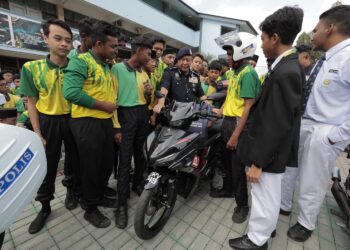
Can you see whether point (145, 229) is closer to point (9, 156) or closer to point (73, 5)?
point (9, 156)

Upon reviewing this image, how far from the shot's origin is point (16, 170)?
0.97 metres

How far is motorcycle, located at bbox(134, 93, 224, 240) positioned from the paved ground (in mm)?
193

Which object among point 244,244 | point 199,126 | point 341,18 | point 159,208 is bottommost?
point 244,244

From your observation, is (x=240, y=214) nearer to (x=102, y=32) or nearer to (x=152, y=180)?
(x=152, y=180)

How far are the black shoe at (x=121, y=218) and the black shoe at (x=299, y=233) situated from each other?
1.81 meters

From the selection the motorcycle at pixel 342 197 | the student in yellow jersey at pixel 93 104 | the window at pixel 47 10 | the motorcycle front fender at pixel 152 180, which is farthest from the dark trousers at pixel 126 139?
the window at pixel 47 10

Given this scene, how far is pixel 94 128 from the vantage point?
6.42 ft

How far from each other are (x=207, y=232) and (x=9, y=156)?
1.97 metres

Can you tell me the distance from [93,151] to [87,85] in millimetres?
665

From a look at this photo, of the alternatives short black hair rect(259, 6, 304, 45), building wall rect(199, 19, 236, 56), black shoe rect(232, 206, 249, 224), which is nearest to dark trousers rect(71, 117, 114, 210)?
black shoe rect(232, 206, 249, 224)

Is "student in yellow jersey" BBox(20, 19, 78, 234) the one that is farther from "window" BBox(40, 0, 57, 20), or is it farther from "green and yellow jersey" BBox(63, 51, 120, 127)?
"window" BBox(40, 0, 57, 20)

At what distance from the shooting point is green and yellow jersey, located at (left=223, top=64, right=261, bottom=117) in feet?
6.69

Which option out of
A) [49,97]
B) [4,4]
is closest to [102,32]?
[49,97]

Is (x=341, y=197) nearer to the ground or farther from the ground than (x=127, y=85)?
nearer to the ground
